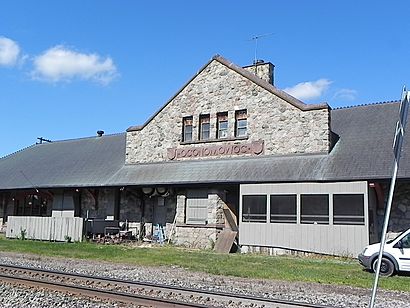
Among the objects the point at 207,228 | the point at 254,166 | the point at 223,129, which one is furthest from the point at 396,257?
the point at 223,129

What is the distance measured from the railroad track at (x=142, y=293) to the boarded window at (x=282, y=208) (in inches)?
376

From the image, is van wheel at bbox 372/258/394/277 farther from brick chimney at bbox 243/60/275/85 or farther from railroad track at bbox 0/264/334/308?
brick chimney at bbox 243/60/275/85

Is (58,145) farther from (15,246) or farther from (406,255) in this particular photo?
(406,255)

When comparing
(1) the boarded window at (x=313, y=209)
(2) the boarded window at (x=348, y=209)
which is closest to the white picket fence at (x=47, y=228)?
(1) the boarded window at (x=313, y=209)

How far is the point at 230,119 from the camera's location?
72.1 ft

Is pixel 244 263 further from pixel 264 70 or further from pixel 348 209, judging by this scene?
pixel 264 70

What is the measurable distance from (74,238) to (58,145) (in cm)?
1313

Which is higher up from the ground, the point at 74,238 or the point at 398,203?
the point at 398,203

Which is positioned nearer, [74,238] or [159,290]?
[159,290]

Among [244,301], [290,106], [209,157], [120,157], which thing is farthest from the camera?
[120,157]

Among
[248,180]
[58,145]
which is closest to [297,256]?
[248,180]

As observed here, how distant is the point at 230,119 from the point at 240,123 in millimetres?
518

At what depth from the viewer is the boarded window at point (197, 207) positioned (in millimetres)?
20641

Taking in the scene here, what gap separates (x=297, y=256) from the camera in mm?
17594
